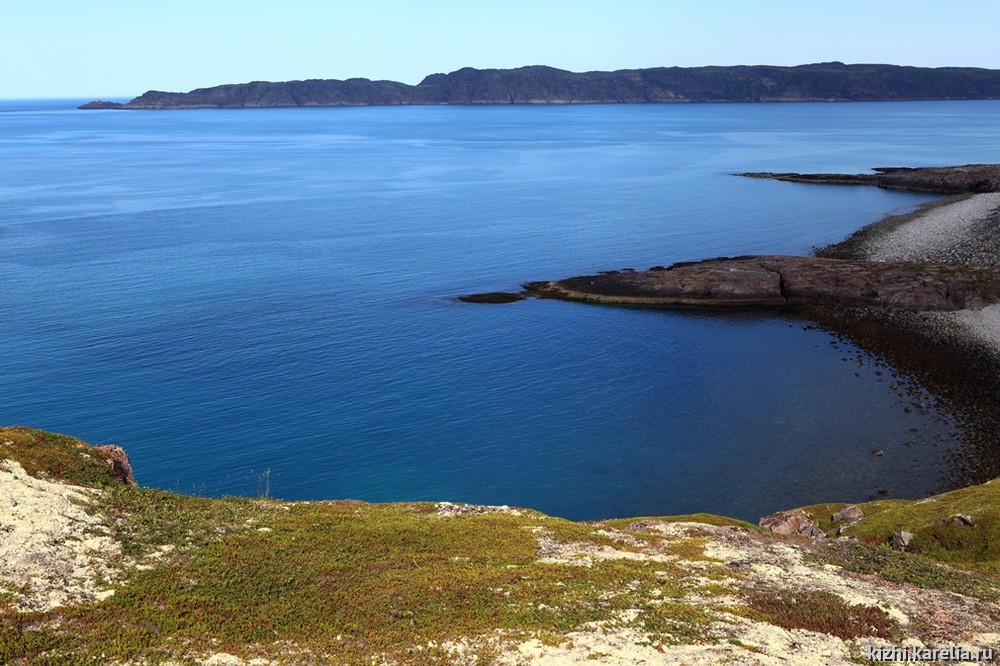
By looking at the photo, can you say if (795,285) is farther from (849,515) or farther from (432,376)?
(849,515)

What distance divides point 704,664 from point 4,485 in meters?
30.8

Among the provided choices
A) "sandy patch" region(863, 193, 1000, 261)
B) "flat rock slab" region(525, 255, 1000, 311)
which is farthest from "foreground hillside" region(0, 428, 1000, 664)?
"sandy patch" region(863, 193, 1000, 261)

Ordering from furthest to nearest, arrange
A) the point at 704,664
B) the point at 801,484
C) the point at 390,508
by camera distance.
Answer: the point at 801,484
the point at 390,508
the point at 704,664

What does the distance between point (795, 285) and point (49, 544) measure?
99.7 metres

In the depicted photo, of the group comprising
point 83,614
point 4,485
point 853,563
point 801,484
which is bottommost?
point 801,484

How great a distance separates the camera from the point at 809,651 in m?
29.9

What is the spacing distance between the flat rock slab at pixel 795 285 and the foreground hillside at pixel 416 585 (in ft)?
222

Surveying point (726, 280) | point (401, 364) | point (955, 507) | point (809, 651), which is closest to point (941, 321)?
point (726, 280)

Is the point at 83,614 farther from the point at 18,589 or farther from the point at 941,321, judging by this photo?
the point at 941,321

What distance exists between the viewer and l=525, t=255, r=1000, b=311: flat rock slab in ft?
339

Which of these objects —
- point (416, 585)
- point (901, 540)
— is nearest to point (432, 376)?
point (901, 540)

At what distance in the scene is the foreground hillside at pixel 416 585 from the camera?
94.2 ft

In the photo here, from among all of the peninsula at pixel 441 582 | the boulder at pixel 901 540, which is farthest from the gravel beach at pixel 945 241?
the boulder at pixel 901 540

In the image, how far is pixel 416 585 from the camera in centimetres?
3322
